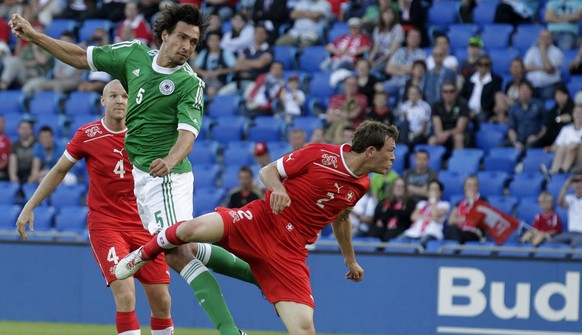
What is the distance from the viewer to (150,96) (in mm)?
9211

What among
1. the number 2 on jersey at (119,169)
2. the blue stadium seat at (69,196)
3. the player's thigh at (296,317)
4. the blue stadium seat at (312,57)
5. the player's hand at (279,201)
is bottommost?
the player's thigh at (296,317)

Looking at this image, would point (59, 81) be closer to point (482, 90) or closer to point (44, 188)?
point (482, 90)

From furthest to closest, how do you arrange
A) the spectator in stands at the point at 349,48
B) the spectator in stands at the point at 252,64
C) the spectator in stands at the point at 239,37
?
the spectator in stands at the point at 239,37 < the spectator in stands at the point at 252,64 < the spectator in stands at the point at 349,48

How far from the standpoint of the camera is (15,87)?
21359 millimetres

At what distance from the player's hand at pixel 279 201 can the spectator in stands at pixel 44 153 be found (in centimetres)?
1038

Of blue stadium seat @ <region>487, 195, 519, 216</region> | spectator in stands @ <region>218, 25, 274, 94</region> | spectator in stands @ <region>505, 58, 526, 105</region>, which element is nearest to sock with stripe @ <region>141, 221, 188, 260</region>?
blue stadium seat @ <region>487, 195, 519, 216</region>

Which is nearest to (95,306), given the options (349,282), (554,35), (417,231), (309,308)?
(349,282)

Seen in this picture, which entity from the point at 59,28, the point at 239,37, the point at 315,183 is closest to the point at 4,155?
the point at 59,28

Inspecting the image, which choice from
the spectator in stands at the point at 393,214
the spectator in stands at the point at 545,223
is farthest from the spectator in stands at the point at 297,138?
the spectator in stands at the point at 545,223

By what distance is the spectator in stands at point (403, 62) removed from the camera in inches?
731

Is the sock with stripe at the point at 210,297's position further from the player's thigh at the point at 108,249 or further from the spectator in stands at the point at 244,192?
the spectator in stands at the point at 244,192

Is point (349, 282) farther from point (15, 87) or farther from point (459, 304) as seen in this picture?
point (15, 87)

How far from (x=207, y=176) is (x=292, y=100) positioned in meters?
2.01

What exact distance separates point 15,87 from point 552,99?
9674mm
